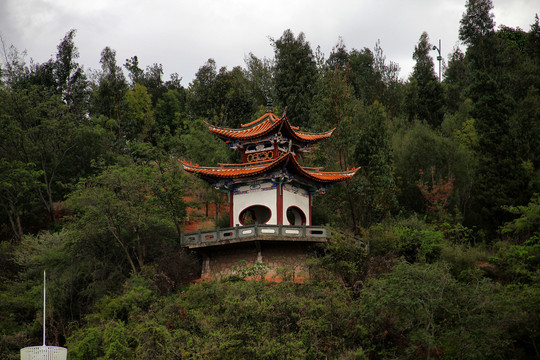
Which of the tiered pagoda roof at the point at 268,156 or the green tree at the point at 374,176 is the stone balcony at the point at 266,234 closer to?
the tiered pagoda roof at the point at 268,156

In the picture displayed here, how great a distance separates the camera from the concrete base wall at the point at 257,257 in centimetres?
2761

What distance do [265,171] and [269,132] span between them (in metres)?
2.31

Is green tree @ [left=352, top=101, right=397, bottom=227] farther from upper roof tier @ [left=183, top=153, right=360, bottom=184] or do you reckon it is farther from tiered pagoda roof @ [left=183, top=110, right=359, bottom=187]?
upper roof tier @ [left=183, top=153, right=360, bottom=184]

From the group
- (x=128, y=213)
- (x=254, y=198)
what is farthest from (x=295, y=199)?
(x=128, y=213)

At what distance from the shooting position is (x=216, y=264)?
28.8 metres

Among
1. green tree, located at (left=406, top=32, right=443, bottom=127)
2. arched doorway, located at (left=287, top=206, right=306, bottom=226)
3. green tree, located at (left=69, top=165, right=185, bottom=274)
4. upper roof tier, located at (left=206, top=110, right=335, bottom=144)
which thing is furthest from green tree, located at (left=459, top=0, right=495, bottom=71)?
green tree, located at (left=69, top=165, right=185, bottom=274)

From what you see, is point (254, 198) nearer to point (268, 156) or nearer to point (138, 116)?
point (268, 156)

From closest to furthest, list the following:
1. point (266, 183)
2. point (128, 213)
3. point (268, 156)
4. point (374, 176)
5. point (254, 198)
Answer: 1. point (128, 213)
2. point (266, 183)
3. point (254, 198)
4. point (268, 156)
5. point (374, 176)

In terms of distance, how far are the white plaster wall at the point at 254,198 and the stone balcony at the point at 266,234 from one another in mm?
1466

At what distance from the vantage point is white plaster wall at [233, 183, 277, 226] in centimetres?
2920

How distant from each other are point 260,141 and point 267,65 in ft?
74.9

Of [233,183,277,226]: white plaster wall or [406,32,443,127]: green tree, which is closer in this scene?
[233,183,277,226]: white plaster wall

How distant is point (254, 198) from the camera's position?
29.7 metres

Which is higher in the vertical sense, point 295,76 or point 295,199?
point 295,76
